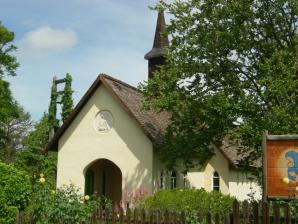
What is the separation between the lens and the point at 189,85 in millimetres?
20469

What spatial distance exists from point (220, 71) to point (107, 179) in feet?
36.9

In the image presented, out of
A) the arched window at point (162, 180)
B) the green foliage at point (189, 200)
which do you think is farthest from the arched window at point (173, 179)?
the green foliage at point (189, 200)

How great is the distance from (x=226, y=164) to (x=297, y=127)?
38.8 ft

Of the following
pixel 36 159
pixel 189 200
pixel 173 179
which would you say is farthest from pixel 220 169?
pixel 36 159

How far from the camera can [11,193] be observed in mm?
13961

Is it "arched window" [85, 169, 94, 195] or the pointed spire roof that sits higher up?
the pointed spire roof

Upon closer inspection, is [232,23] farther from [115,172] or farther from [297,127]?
[115,172]

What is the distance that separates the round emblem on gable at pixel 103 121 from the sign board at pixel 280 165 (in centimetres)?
1431

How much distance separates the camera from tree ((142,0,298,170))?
18.0 meters

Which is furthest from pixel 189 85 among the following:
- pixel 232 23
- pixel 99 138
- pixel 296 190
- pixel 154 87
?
pixel 296 190

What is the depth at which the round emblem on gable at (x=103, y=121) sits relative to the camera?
77.5ft

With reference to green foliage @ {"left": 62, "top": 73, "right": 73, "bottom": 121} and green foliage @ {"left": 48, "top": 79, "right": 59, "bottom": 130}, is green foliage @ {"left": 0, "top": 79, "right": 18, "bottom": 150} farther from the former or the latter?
green foliage @ {"left": 62, "top": 73, "right": 73, "bottom": 121}

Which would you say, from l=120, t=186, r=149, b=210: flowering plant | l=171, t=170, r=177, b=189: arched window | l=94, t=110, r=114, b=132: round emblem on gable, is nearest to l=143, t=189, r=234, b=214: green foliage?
l=120, t=186, r=149, b=210: flowering plant

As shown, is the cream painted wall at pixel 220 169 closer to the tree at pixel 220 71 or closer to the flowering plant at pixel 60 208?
the tree at pixel 220 71
